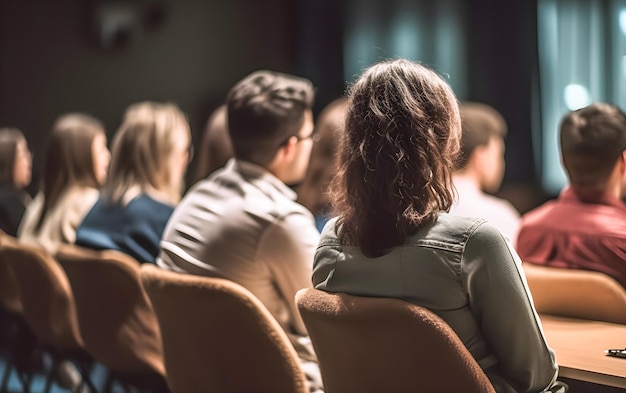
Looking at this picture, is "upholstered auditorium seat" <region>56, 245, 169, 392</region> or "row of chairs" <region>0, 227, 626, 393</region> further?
"upholstered auditorium seat" <region>56, 245, 169, 392</region>

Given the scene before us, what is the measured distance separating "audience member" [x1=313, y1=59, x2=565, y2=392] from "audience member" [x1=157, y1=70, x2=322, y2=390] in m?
0.45

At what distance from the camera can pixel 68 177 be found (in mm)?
3584

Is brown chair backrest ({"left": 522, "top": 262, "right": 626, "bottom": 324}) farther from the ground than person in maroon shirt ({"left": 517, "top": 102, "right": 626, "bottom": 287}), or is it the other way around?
person in maroon shirt ({"left": 517, "top": 102, "right": 626, "bottom": 287})

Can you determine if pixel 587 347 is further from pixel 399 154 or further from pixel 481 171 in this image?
pixel 481 171

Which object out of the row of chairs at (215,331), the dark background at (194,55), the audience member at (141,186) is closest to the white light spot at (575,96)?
the dark background at (194,55)

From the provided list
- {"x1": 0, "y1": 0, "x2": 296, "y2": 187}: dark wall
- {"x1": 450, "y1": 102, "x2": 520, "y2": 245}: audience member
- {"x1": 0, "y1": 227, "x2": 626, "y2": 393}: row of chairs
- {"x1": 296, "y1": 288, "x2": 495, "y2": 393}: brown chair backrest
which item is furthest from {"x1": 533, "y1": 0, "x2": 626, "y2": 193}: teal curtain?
{"x1": 296, "y1": 288, "x2": 495, "y2": 393}: brown chair backrest

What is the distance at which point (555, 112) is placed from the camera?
214 inches

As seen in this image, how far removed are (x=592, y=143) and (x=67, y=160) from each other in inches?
87.4

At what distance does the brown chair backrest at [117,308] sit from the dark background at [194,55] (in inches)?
134

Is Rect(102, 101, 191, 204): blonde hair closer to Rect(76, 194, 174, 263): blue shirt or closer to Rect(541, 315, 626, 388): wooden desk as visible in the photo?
Rect(76, 194, 174, 263): blue shirt

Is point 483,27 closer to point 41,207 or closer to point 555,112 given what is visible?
point 555,112

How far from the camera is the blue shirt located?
9.30ft

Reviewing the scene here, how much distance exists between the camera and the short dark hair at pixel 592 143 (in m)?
2.07

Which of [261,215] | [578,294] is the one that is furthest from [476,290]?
[261,215]
